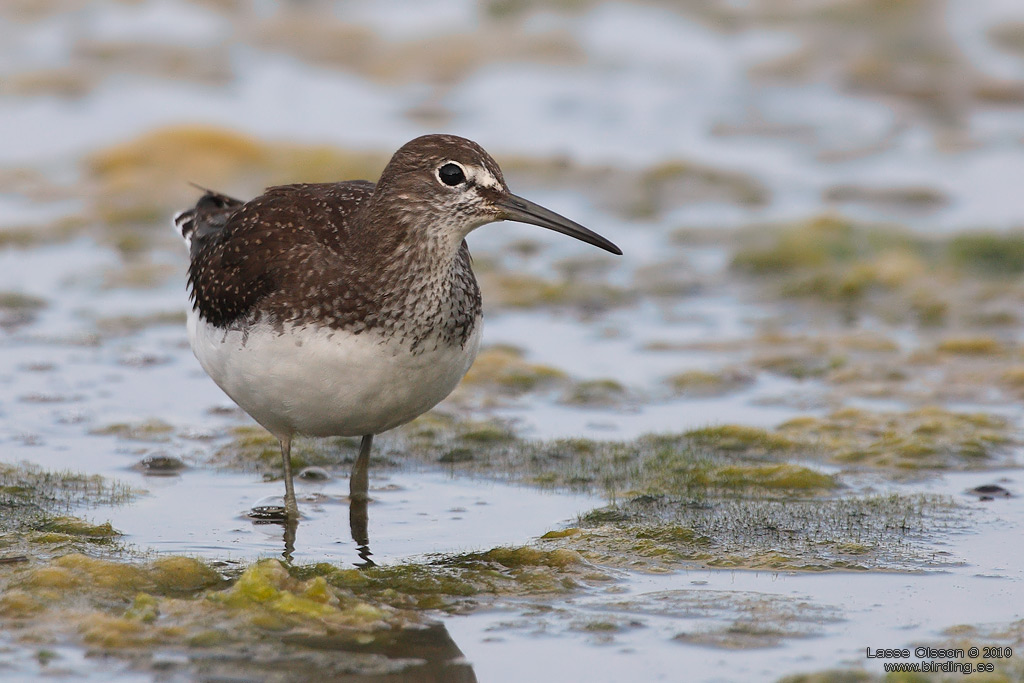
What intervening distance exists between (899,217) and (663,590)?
22.8 feet

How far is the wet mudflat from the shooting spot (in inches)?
215

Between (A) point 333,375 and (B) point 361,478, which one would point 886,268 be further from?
(A) point 333,375

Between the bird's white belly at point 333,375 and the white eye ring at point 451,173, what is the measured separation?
71 cm

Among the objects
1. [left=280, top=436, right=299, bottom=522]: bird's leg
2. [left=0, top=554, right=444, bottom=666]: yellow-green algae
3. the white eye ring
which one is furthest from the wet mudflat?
the white eye ring

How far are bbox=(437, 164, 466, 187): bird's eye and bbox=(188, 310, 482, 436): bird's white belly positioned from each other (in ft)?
2.33

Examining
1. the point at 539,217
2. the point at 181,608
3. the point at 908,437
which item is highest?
the point at 539,217

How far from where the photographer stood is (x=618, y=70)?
15.6 m

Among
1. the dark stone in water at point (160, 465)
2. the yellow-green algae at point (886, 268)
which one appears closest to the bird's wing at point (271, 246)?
the dark stone in water at point (160, 465)

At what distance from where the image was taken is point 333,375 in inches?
244

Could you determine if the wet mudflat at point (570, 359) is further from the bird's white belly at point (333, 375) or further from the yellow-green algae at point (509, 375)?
the bird's white belly at point (333, 375)

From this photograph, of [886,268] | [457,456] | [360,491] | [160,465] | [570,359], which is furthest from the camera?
[886,268]

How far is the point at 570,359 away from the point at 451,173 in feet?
9.64

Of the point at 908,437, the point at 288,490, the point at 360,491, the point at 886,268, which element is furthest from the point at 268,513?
the point at 886,268

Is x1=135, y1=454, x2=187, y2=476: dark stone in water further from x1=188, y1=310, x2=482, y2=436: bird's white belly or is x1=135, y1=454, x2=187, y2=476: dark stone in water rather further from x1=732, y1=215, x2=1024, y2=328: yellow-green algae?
x1=732, y1=215, x2=1024, y2=328: yellow-green algae
